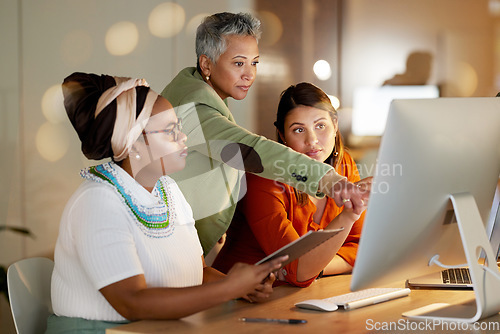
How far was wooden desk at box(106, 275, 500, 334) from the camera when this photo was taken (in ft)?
4.02

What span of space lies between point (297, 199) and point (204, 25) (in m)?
0.71

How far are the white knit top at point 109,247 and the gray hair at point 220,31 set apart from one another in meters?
0.77

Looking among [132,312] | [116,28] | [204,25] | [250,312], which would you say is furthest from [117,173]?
[116,28]

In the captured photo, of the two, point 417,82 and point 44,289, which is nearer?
point 44,289

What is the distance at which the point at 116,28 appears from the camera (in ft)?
9.28

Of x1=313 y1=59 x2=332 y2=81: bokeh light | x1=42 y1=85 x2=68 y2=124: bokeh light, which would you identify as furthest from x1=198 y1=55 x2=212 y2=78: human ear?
x1=313 y1=59 x2=332 y2=81: bokeh light

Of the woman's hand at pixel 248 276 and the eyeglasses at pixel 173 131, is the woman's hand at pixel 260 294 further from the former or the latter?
the eyeglasses at pixel 173 131

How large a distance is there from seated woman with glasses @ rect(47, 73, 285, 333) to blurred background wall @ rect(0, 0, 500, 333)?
3.75 feet

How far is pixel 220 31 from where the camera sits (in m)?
2.05

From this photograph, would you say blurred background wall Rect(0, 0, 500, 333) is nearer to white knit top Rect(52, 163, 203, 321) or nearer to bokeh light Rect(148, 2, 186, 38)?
bokeh light Rect(148, 2, 186, 38)

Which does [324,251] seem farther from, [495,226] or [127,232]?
[127,232]

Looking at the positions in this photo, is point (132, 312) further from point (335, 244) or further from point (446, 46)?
point (446, 46)

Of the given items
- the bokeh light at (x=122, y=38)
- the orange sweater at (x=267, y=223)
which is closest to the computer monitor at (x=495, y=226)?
the orange sweater at (x=267, y=223)

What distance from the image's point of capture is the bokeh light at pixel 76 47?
2.59 metres
